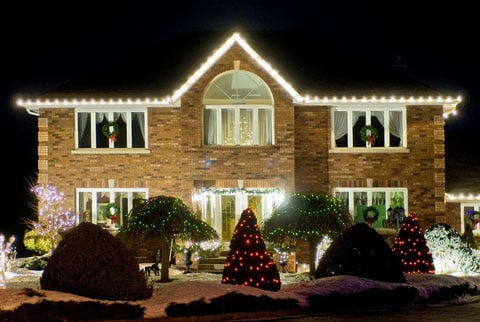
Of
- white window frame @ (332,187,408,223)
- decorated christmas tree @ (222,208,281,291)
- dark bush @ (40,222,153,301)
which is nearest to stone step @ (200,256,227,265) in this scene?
white window frame @ (332,187,408,223)

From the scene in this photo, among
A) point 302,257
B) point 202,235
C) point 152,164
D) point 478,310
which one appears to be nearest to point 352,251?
point 478,310

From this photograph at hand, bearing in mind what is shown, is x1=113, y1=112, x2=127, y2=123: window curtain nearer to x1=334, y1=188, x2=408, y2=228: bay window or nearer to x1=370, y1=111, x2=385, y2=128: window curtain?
x1=334, y1=188, x2=408, y2=228: bay window

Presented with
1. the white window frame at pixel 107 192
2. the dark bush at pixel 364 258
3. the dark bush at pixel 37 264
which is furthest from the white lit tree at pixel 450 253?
the dark bush at pixel 37 264

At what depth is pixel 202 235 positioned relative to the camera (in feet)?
77.8

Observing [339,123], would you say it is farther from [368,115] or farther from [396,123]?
[396,123]

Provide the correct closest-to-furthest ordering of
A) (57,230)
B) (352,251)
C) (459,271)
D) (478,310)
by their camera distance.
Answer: (478,310), (352,251), (459,271), (57,230)

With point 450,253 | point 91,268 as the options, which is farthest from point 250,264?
point 450,253

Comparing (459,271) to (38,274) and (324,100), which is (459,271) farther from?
(38,274)

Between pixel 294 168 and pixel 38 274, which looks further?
pixel 294 168

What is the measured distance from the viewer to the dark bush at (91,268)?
650 inches

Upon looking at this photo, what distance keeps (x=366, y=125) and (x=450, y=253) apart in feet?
22.0

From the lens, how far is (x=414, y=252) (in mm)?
22719

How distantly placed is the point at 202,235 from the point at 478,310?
8.31 metres

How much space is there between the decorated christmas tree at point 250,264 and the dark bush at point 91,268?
314 centimetres
